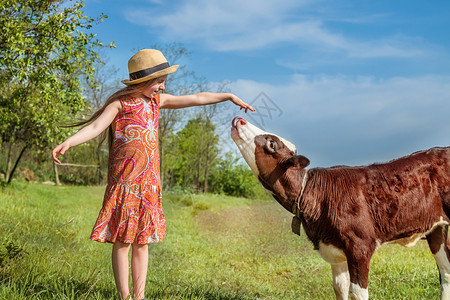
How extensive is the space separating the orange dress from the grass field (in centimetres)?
43

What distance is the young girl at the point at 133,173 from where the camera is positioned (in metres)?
3.72

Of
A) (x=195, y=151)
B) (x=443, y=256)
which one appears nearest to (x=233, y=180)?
(x=195, y=151)

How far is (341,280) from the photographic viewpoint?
3914 millimetres

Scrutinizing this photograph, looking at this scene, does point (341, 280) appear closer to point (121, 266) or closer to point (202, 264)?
point (121, 266)

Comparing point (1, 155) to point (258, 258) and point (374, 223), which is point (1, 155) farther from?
point (374, 223)

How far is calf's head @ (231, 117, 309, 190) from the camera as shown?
146 inches

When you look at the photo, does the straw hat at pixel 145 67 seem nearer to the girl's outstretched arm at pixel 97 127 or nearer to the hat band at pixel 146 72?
the hat band at pixel 146 72

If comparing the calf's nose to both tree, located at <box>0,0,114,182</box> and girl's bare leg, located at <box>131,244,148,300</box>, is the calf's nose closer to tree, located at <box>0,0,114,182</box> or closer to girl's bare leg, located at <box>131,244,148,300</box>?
girl's bare leg, located at <box>131,244,148,300</box>

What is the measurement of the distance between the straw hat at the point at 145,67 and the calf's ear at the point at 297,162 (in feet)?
4.13

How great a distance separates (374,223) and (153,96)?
223 cm

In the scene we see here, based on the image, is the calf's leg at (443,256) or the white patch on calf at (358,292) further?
the calf's leg at (443,256)

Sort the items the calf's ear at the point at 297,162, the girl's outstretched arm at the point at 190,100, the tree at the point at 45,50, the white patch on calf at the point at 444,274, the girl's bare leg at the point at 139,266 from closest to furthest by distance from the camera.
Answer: the calf's ear at the point at 297,162, the girl's bare leg at the point at 139,266, the girl's outstretched arm at the point at 190,100, the white patch on calf at the point at 444,274, the tree at the point at 45,50

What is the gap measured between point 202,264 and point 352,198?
166 inches

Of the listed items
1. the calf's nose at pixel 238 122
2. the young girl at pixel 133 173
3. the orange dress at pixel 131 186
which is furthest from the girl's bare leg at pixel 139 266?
the calf's nose at pixel 238 122
